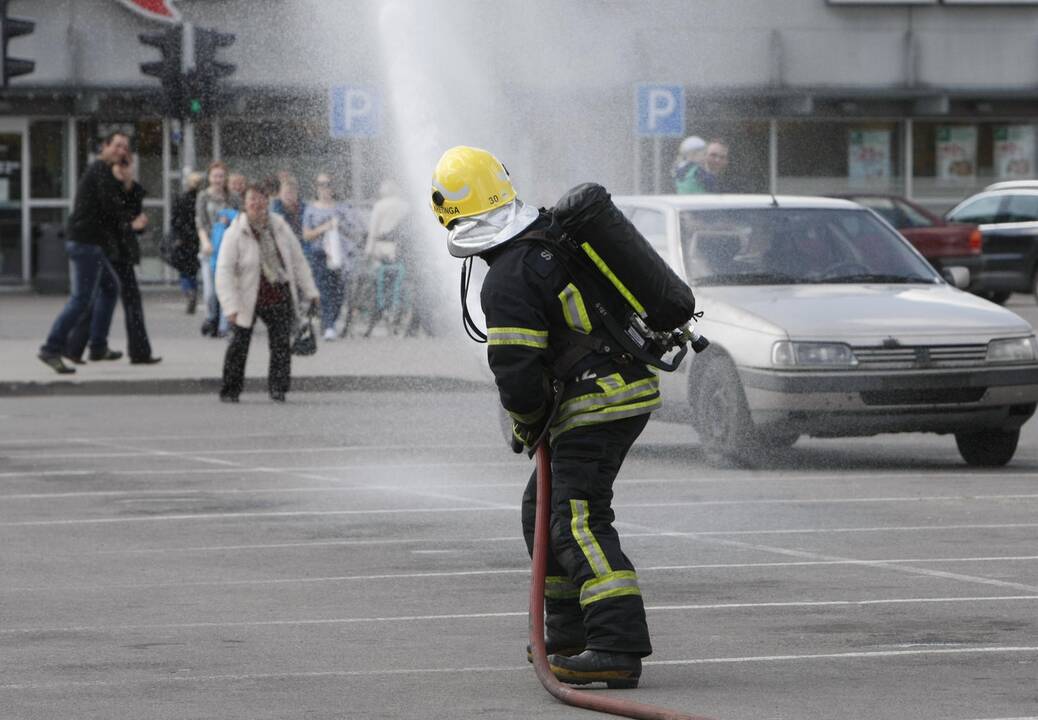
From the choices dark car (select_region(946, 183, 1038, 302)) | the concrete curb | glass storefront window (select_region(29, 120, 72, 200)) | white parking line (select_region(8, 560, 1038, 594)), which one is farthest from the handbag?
glass storefront window (select_region(29, 120, 72, 200))

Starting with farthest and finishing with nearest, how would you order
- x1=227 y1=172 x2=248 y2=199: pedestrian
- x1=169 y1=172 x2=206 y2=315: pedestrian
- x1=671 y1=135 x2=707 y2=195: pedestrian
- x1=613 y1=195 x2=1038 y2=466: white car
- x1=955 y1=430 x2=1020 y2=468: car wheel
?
x1=169 y1=172 x2=206 y2=315: pedestrian < x1=227 y1=172 x2=248 y2=199: pedestrian < x1=671 y1=135 x2=707 y2=195: pedestrian < x1=955 y1=430 x2=1020 y2=468: car wheel < x1=613 y1=195 x2=1038 y2=466: white car

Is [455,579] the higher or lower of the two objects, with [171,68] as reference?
lower

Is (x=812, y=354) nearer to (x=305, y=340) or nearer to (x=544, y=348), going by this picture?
(x=544, y=348)

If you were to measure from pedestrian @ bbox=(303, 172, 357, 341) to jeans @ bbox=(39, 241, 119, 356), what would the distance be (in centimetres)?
401

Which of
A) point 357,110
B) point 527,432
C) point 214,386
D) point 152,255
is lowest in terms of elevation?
point 214,386

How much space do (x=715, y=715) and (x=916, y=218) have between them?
24673mm

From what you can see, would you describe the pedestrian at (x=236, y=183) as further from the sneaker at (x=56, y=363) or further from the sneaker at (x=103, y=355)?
the sneaker at (x=56, y=363)

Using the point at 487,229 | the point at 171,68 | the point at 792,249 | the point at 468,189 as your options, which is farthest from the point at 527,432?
the point at 171,68

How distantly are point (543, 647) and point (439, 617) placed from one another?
55.1 inches

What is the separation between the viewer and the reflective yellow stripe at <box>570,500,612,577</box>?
6477 mm

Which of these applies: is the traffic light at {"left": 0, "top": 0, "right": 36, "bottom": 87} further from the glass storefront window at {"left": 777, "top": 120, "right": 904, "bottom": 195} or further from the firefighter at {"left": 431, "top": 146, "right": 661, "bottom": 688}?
the glass storefront window at {"left": 777, "top": 120, "right": 904, "bottom": 195}

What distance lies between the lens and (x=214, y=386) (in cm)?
1856

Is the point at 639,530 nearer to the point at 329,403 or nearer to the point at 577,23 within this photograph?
the point at 329,403

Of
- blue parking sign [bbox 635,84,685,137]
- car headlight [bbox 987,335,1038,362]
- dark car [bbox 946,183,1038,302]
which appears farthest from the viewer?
dark car [bbox 946,183,1038,302]
